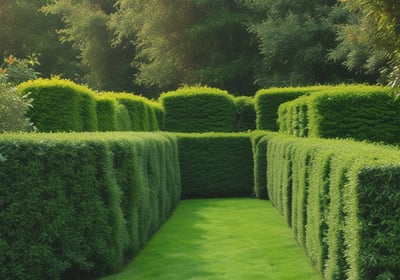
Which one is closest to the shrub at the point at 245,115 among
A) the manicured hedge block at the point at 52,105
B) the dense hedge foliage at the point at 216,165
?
the dense hedge foliage at the point at 216,165

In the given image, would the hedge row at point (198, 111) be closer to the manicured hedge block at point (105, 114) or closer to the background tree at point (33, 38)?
the manicured hedge block at point (105, 114)

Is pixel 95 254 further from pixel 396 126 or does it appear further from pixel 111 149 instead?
pixel 396 126

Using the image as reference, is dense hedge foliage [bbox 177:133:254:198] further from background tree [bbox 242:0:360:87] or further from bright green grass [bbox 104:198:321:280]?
background tree [bbox 242:0:360:87]

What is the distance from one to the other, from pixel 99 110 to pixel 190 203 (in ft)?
14.0

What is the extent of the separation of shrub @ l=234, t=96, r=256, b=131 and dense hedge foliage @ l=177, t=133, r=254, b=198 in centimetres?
466

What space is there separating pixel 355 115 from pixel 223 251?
3665mm

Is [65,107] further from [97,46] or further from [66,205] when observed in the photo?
[97,46]

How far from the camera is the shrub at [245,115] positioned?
23.2 m

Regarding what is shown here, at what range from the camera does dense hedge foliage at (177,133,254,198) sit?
18.1m

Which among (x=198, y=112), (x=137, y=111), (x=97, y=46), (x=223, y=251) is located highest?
(x=97, y=46)

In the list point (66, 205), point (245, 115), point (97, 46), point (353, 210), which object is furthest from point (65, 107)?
point (97, 46)

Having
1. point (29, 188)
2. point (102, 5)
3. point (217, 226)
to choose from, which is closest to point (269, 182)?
point (217, 226)

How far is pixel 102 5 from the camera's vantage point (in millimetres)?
40562

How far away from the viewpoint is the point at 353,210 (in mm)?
4684
